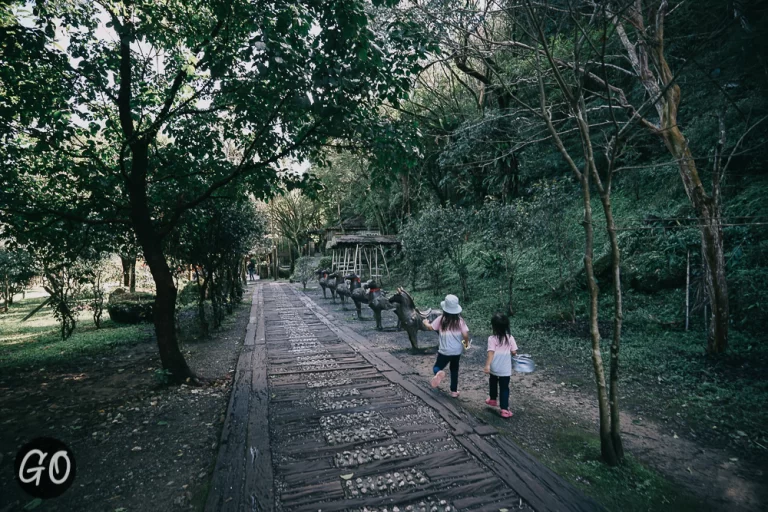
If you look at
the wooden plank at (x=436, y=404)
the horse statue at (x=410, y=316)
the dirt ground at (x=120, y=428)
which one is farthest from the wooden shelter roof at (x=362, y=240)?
the wooden plank at (x=436, y=404)

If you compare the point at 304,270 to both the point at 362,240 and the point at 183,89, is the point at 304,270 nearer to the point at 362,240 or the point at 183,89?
the point at 362,240

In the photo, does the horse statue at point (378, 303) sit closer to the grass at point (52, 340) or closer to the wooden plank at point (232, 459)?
the wooden plank at point (232, 459)

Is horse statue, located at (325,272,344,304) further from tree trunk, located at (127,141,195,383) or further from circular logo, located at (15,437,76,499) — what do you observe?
circular logo, located at (15,437,76,499)

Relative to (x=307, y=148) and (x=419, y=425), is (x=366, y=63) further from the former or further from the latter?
(x=419, y=425)

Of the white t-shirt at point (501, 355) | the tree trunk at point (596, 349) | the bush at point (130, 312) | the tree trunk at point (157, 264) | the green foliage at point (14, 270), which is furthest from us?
the bush at point (130, 312)

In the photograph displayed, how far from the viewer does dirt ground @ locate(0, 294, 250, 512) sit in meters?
3.28

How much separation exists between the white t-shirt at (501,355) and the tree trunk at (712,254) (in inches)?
184

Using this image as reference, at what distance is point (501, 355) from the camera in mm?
4594

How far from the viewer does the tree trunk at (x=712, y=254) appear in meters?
6.41

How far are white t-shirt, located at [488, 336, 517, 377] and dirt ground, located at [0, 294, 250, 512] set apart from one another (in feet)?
11.3

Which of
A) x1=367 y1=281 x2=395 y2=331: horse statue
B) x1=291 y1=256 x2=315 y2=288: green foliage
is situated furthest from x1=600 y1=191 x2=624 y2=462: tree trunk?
x1=291 y1=256 x2=315 y2=288: green foliage

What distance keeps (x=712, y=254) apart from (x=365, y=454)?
7.07 meters

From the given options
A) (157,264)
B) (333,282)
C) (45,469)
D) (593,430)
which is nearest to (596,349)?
(593,430)

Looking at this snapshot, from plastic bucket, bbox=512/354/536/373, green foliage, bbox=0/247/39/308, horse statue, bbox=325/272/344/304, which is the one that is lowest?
plastic bucket, bbox=512/354/536/373
